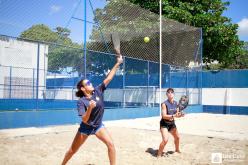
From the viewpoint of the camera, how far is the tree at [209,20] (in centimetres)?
2241

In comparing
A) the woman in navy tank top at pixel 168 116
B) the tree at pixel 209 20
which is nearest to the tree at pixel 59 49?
the woman in navy tank top at pixel 168 116

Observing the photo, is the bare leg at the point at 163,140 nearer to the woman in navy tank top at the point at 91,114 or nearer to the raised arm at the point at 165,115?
the raised arm at the point at 165,115

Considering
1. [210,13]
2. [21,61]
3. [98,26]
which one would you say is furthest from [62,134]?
[210,13]

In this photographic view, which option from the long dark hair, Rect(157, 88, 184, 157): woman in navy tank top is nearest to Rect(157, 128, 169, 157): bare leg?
Rect(157, 88, 184, 157): woman in navy tank top

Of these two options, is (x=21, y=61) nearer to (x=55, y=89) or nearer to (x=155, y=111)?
(x=55, y=89)

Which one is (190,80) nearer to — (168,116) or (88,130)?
(168,116)

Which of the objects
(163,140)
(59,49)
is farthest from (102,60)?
(163,140)

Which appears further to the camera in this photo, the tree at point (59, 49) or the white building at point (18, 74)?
the white building at point (18, 74)

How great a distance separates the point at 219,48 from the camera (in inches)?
950

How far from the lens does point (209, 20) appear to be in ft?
74.2

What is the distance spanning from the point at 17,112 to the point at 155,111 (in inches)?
337

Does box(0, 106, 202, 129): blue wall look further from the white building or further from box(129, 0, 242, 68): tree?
box(129, 0, 242, 68): tree

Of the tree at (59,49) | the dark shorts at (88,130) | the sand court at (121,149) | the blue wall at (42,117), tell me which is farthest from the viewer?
the tree at (59,49)

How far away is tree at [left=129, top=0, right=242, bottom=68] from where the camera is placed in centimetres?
2241
